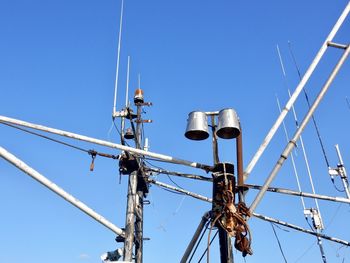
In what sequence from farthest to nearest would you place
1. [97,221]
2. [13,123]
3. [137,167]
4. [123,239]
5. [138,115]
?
[138,115] → [137,167] → [123,239] → [97,221] → [13,123]

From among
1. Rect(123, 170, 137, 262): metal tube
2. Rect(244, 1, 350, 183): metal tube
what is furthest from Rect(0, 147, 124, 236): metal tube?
Rect(244, 1, 350, 183): metal tube

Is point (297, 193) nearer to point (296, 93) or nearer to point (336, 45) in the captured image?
point (296, 93)

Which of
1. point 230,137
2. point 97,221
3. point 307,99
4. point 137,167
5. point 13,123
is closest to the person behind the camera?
point 230,137

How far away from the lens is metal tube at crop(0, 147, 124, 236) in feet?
27.0

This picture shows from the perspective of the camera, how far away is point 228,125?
7445 mm

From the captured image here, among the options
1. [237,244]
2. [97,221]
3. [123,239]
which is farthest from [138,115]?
[237,244]

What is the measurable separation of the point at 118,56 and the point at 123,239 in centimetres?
664

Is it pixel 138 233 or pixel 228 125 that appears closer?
pixel 228 125

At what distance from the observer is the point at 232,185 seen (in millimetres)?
7164

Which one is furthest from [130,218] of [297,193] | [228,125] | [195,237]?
[228,125]

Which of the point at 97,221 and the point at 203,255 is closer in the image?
the point at 203,255

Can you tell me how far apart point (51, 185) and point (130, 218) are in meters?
4.04

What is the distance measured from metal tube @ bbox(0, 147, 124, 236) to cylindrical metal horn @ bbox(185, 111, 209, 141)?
3366 mm

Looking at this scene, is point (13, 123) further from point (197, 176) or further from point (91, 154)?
point (197, 176)
